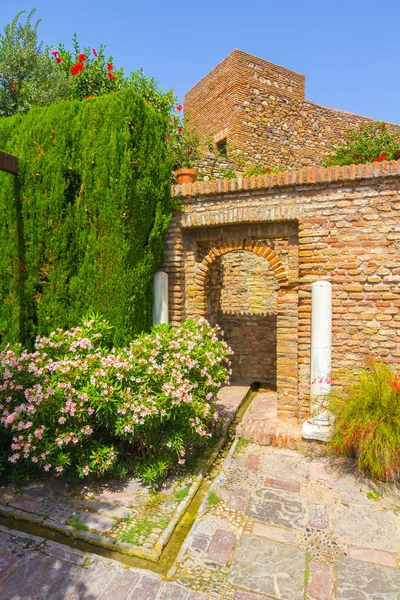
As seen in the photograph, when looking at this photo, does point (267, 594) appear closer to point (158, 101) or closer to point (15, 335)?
point (15, 335)

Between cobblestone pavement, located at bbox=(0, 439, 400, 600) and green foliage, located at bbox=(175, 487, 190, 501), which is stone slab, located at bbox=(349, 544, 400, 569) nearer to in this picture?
cobblestone pavement, located at bbox=(0, 439, 400, 600)

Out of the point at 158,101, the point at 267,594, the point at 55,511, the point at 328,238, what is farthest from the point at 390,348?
the point at 158,101

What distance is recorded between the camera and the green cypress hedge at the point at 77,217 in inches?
185

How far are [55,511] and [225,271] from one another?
6274mm

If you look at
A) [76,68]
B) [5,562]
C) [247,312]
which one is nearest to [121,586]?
[5,562]

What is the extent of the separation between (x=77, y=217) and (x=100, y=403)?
2.60 metres

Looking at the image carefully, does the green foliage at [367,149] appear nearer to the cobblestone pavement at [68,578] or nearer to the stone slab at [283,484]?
the stone slab at [283,484]

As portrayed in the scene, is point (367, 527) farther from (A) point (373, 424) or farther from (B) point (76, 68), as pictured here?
(B) point (76, 68)

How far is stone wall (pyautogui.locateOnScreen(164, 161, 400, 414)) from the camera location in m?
4.62

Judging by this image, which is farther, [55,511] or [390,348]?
[390,348]

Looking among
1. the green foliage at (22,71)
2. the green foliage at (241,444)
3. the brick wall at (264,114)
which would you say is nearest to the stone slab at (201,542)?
the green foliage at (241,444)

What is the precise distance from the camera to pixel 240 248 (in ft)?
18.3

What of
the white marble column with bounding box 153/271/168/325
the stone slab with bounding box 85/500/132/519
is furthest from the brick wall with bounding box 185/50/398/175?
the stone slab with bounding box 85/500/132/519

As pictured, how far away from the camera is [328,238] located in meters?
4.84
